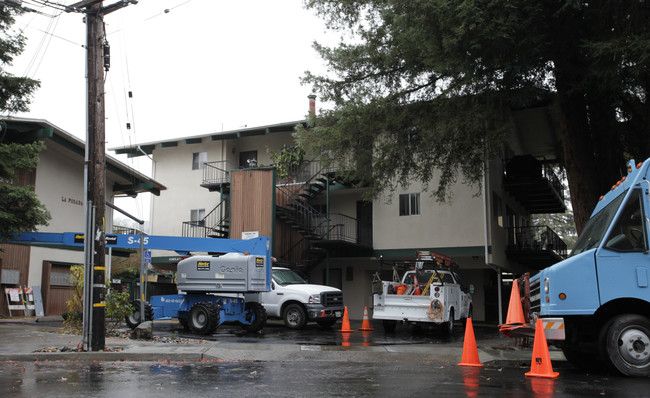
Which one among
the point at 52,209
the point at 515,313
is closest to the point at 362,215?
the point at 52,209

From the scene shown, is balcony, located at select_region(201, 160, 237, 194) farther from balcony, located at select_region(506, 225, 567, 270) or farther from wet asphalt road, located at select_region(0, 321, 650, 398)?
wet asphalt road, located at select_region(0, 321, 650, 398)

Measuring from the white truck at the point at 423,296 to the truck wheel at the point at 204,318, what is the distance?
4834 millimetres

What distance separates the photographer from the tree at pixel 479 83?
492 inches

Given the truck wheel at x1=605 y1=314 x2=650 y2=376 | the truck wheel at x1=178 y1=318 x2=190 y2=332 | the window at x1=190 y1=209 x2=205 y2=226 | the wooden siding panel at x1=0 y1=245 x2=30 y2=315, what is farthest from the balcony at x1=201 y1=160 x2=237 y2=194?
the truck wheel at x1=605 y1=314 x2=650 y2=376

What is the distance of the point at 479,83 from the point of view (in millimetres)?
15336

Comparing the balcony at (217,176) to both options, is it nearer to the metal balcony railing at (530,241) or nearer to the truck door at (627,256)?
the metal balcony railing at (530,241)

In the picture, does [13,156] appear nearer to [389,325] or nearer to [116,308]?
[116,308]

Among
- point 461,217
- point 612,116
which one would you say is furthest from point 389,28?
point 461,217

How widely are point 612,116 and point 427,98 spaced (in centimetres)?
517

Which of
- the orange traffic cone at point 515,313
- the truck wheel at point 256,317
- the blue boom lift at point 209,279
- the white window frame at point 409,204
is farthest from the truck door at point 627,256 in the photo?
the white window frame at point 409,204

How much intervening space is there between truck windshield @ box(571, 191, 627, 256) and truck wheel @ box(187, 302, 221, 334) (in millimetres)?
9975

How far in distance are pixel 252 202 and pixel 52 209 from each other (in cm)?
839

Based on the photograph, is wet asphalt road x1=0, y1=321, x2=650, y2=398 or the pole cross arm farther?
the pole cross arm

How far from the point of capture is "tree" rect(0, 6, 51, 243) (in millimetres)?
14523
